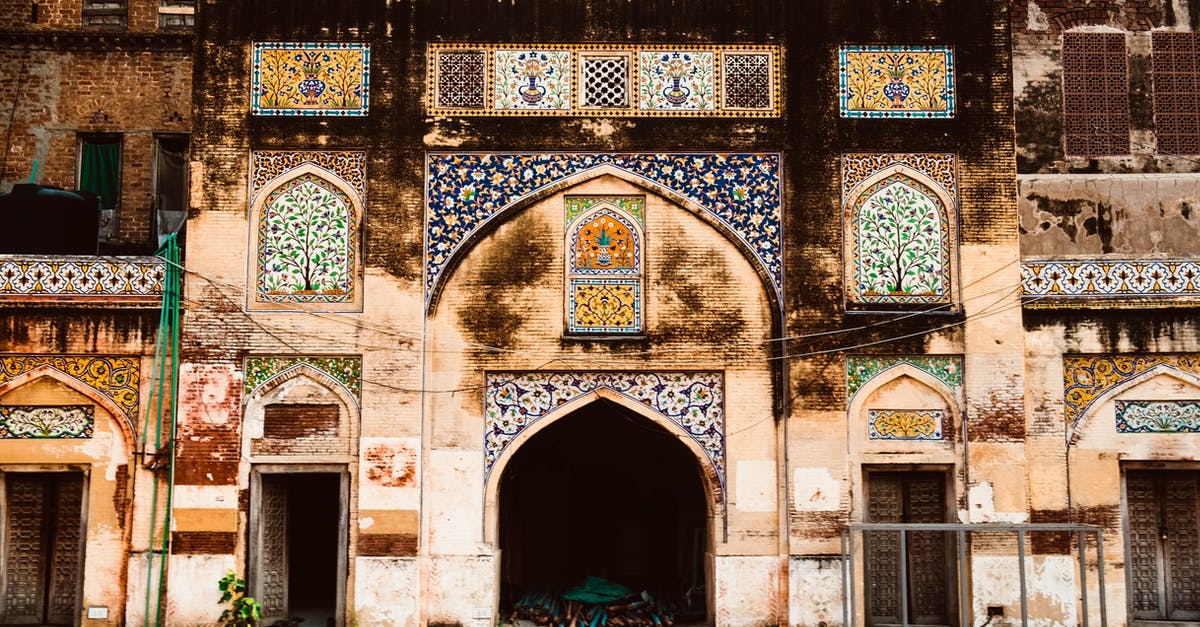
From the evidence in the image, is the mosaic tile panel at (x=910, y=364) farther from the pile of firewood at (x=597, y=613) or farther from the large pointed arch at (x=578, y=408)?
the pile of firewood at (x=597, y=613)

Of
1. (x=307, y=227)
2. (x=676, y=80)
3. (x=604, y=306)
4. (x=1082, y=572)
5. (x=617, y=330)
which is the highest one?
(x=676, y=80)

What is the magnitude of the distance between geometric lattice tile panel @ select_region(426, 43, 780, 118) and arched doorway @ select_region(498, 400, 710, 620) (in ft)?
14.0

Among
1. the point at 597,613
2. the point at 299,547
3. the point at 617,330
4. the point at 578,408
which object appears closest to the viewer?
the point at 578,408

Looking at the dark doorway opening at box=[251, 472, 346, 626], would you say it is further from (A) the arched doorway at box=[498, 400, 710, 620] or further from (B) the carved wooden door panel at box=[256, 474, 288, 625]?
(A) the arched doorway at box=[498, 400, 710, 620]

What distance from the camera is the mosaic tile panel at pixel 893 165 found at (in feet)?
39.0

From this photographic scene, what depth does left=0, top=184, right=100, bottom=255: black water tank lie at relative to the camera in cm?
1271

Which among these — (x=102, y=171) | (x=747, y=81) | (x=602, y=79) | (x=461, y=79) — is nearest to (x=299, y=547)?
(x=461, y=79)

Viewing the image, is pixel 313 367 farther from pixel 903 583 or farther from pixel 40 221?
pixel 903 583

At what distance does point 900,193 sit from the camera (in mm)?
11898

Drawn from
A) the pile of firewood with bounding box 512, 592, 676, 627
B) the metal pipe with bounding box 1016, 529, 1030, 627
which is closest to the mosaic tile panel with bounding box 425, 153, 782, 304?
the metal pipe with bounding box 1016, 529, 1030, 627

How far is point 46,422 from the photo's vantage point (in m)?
11.5

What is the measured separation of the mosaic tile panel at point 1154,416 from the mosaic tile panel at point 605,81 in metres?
5.81

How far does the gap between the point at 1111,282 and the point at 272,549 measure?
8690 millimetres

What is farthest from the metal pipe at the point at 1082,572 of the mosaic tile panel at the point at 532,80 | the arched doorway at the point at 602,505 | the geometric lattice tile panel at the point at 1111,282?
the mosaic tile panel at the point at 532,80
